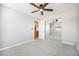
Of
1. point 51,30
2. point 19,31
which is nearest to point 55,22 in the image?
point 51,30

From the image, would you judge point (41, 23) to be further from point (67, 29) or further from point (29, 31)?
point (67, 29)

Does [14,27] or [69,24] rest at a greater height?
[69,24]

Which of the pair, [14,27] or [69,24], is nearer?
[14,27]

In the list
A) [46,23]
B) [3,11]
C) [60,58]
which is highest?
[3,11]

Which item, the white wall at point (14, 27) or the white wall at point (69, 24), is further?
the white wall at point (69, 24)

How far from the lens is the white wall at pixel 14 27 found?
317cm

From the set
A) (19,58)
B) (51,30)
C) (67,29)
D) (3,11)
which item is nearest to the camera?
(19,58)

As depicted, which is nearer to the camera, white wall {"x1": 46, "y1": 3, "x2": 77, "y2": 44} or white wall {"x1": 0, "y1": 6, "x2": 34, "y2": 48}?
white wall {"x1": 0, "y1": 6, "x2": 34, "y2": 48}

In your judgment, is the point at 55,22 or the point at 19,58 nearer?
the point at 19,58

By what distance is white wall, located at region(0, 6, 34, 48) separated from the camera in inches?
→ 125

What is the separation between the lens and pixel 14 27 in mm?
3658

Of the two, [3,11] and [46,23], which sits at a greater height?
[3,11]

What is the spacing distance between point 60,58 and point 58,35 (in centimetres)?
471

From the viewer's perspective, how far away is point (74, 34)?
3980mm
